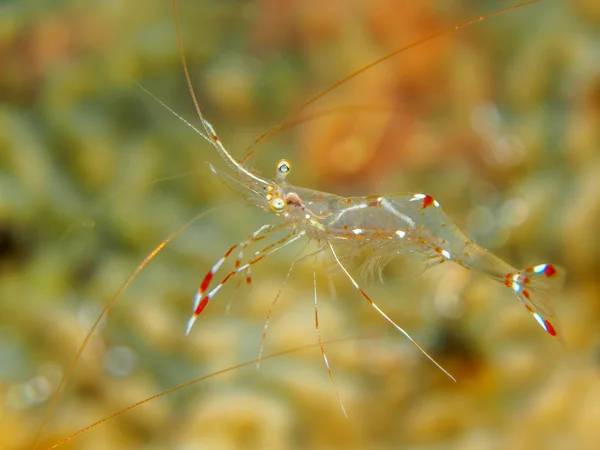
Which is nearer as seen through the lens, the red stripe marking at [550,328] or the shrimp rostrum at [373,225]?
the red stripe marking at [550,328]

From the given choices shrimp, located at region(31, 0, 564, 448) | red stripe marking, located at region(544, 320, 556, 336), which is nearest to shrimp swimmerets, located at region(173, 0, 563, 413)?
A: shrimp, located at region(31, 0, 564, 448)

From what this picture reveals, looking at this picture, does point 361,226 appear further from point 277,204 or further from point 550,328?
point 550,328

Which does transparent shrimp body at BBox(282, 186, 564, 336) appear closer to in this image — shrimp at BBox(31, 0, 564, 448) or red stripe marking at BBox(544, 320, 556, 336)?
shrimp at BBox(31, 0, 564, 448)

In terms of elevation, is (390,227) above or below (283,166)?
below

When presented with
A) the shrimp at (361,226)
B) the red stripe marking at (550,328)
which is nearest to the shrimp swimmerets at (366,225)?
the shrimp at (361,226)

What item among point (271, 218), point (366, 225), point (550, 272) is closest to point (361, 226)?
point (366, 225)

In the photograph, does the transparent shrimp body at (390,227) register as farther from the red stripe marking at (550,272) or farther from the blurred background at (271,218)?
the blurred background at (271,218)
